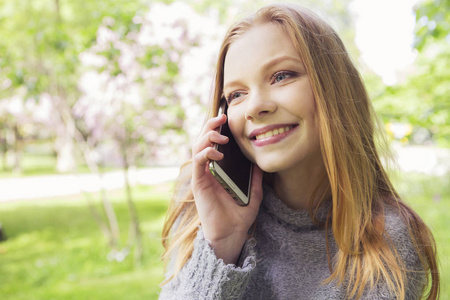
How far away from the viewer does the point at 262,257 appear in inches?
58.8

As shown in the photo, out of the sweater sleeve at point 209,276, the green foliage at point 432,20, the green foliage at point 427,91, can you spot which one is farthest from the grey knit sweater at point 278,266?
the green foliage at point 432,20

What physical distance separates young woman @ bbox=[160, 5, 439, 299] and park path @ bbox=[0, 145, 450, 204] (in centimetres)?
633

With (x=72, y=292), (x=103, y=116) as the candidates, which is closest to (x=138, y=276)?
(x=72, y=292)

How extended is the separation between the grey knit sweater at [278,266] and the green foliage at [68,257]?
952 mm

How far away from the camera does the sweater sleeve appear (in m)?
1.25

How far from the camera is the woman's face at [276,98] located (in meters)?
1.28

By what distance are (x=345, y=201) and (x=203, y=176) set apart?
500 millimetres

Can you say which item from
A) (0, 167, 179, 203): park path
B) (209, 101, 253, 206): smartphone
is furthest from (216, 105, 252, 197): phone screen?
(0, 167, 179, 203): park path

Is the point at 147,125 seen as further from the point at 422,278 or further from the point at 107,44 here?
the point at 422,278

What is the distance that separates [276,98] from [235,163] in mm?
295

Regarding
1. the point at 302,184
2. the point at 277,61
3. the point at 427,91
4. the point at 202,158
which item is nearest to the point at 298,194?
the point at 302,184

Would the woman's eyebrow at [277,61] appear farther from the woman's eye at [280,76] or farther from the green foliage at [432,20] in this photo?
the green foliage at [432,20]

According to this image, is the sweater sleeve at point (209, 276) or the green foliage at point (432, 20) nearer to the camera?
the sweater sleeve at point (209, 276)

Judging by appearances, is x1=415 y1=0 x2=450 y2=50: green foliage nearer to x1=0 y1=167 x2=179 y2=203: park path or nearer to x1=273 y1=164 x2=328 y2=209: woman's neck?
x1=273 y1=164 x2=328 y2=209: woman's neck
